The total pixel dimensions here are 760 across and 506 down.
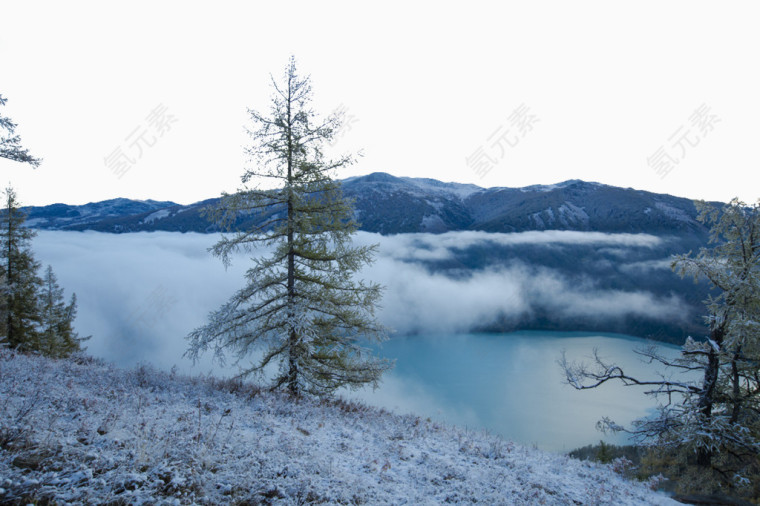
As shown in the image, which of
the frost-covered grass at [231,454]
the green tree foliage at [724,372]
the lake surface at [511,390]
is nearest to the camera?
the frost-covered grass at [231,454]

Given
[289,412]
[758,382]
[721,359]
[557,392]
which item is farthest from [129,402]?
[557,392]

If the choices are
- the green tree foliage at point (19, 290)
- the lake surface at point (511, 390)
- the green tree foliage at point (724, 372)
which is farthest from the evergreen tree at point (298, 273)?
the lake surface at point (511, 390)

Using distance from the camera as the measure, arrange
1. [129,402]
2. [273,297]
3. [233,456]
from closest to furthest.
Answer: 1. [233,456]
2. [129,402]
3. [273,297]

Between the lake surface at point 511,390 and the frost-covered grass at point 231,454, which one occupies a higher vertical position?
the frost-covered grass at point 231,454

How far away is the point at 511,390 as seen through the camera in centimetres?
9812

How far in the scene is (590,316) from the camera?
197 metres

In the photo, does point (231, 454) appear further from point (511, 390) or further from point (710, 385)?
point (511, 390)

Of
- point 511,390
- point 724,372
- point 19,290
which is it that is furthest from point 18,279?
point 511,390

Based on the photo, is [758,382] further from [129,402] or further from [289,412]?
[129,402]

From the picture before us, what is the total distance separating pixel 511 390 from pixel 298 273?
101792 mm

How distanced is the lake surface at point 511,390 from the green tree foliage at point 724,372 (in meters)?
36.0

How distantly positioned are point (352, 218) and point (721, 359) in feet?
40.2

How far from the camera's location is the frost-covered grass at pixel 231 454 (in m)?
4.10

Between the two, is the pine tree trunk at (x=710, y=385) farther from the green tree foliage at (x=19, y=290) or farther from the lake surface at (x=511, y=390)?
the lake surface at (x=511, y=390)
